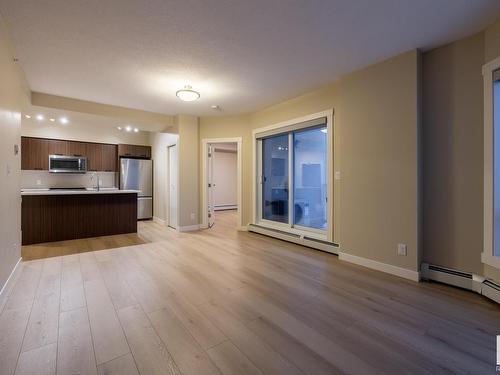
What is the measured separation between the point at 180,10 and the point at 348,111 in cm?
239

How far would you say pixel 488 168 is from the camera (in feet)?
7.49

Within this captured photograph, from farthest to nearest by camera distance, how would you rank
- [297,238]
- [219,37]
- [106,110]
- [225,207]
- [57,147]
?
[225,207]
[57,147]
[106,110]
[297,238]
[219,37]

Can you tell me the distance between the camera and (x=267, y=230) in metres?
4.93

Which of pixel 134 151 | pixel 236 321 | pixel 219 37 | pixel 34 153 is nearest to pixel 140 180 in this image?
pixel 134 151

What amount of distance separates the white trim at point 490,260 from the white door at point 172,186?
5.29 m

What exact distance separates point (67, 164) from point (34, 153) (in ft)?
2.26

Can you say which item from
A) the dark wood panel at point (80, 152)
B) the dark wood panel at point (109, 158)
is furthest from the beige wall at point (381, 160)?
the dark wood panel at point (109, 158)

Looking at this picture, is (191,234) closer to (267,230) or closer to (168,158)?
(267,230)

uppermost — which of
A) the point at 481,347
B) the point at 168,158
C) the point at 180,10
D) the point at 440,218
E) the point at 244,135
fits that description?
the point at 180,10

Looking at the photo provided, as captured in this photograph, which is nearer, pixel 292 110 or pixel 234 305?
pixel 234 305

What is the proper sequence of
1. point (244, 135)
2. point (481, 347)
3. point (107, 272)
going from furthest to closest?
point (244, 135)
point (107, 272)
point (481, 347)

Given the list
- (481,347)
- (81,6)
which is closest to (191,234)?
(81,6)

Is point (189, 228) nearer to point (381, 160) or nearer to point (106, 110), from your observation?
point (106, 110)

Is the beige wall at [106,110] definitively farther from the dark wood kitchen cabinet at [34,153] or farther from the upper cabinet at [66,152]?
the dark wood kitchen cabinet at [34,153]
